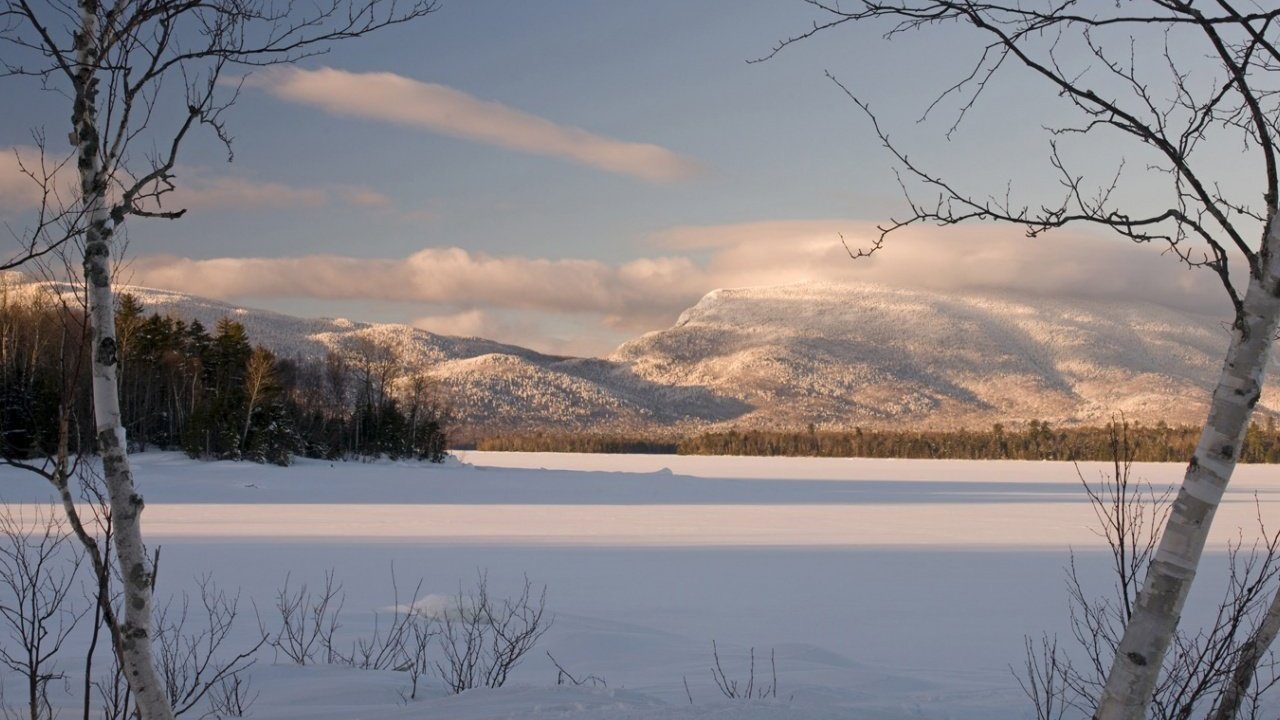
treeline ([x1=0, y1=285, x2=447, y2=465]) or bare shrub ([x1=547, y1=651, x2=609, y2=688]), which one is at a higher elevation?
treeline ([x1=0, y1=285, x2=447, y2=465])

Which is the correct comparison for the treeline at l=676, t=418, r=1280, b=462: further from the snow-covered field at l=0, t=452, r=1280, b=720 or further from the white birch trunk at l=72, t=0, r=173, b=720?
the white birch trunk at l=72, t=0, r=173, b=720

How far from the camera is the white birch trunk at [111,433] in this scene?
2.93 meters

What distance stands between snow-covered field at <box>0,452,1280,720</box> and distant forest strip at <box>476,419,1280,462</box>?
53.5m

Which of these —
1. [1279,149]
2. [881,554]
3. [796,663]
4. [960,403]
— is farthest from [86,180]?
[960,403]

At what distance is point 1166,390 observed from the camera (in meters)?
166

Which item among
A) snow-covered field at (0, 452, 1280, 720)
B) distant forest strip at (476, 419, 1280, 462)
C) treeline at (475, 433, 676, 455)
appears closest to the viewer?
snow-covered field at (0, 452, 1280, 720)

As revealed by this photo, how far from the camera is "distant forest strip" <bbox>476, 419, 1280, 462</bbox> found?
78188 millimetres

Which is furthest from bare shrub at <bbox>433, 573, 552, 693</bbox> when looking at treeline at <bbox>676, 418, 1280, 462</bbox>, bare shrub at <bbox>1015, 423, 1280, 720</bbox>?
treeline at <bbox>676, 418, 1280, 462</bbox>

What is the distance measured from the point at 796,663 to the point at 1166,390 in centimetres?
17972

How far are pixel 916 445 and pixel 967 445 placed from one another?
15.0ft

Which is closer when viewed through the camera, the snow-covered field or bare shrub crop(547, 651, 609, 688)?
the snow-covered field

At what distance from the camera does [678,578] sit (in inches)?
532

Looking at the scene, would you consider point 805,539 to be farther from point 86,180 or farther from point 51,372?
point 51,372

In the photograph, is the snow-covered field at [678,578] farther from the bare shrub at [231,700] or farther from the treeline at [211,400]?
the treeline at [211,400]
